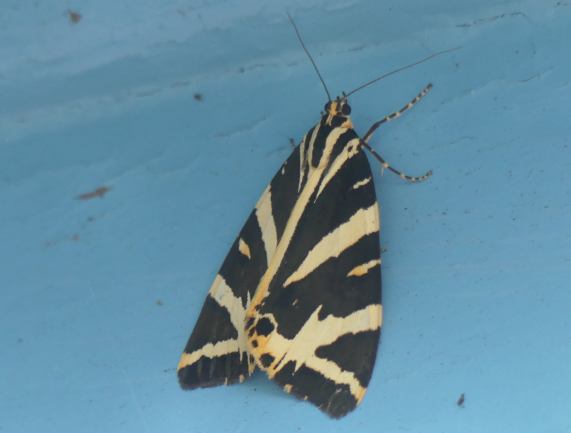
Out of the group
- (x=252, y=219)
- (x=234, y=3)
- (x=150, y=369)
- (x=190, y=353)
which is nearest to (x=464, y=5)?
(x=234, y=3)

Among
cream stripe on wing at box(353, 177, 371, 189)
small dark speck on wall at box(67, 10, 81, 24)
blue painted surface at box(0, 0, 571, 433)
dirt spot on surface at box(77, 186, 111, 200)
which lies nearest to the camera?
blue painted surface at box(0, 0, 571, 433)

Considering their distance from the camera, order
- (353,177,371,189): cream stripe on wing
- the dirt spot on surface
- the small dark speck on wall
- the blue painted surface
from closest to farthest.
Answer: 1. the blue painted surface
2. (353,177,371,189): cream stripe on wing
3. the small dark speck on wall
4. the dirt spot on surface

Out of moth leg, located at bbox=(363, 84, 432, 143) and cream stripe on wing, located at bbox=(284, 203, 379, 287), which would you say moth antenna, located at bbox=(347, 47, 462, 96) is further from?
cream stripe on wing, located at bbox=(284, 203, 379, 287)

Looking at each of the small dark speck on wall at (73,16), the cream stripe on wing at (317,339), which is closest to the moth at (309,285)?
the cream stripe on wing at (317,339)

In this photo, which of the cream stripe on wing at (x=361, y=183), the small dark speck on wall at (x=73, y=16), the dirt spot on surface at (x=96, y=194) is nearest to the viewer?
the cream stripe on wing at (x=361, y=183)

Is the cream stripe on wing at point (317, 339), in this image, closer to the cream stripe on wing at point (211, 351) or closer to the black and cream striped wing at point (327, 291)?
the black and cream striped wing at point (327, 291)

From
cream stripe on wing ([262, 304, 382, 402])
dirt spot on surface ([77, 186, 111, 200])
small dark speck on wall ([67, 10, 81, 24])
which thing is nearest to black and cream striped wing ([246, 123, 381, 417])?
cream stripe on wing ([262, 304, 382, 402])

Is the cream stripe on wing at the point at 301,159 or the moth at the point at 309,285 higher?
the cream stripe on wing at the point at 301,159

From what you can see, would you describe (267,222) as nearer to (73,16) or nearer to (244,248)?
(244,248)

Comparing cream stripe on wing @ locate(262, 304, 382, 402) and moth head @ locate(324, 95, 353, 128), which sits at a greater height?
moth head @ locate(324, 95, 353, 128)
